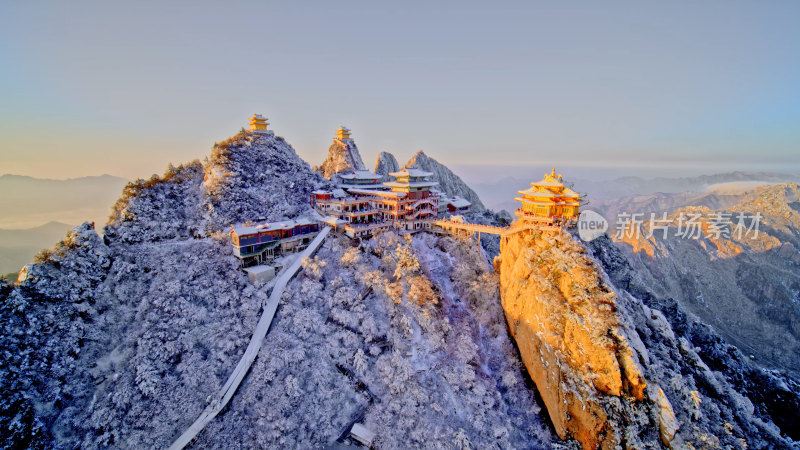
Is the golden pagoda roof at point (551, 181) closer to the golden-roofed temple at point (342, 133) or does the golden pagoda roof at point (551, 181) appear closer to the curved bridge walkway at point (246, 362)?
the curved bridge walkway at point (246, 362)

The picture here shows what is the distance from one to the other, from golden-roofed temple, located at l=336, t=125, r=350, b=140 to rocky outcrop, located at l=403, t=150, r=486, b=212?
1565 cm

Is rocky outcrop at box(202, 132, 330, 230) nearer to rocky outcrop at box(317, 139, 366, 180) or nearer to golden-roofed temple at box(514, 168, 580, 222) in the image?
rocky outcrop at box(317, 139, 366, 180)

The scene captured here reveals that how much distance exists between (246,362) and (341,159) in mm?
45094

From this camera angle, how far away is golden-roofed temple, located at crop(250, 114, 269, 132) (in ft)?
183

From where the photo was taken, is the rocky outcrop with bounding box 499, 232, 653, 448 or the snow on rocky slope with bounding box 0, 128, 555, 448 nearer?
the rocky outcrop with bounding box 499, 232, 653, 448

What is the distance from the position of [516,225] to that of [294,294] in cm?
2619

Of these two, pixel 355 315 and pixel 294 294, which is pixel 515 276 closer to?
pixel 355 315

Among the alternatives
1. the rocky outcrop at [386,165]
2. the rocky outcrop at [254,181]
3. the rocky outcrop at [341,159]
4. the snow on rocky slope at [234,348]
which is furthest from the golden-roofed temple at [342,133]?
the snow on rocky slope at [234,348]

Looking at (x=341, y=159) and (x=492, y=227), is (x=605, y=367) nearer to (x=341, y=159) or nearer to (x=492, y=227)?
(x=492, y=227)

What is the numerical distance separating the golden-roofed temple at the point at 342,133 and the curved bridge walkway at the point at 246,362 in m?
35.0

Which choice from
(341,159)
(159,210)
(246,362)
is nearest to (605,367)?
(246,362)

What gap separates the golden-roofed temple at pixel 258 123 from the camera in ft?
183

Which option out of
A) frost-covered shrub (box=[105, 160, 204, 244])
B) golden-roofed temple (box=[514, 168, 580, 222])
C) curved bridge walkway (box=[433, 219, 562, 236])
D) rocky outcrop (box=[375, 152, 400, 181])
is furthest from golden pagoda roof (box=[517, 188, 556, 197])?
rocky outcrop (box=[375, 152, 400, 181])

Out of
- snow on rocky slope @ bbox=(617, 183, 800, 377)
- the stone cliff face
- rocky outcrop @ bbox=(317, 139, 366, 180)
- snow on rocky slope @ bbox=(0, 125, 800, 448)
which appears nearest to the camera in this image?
the stone cliff face
